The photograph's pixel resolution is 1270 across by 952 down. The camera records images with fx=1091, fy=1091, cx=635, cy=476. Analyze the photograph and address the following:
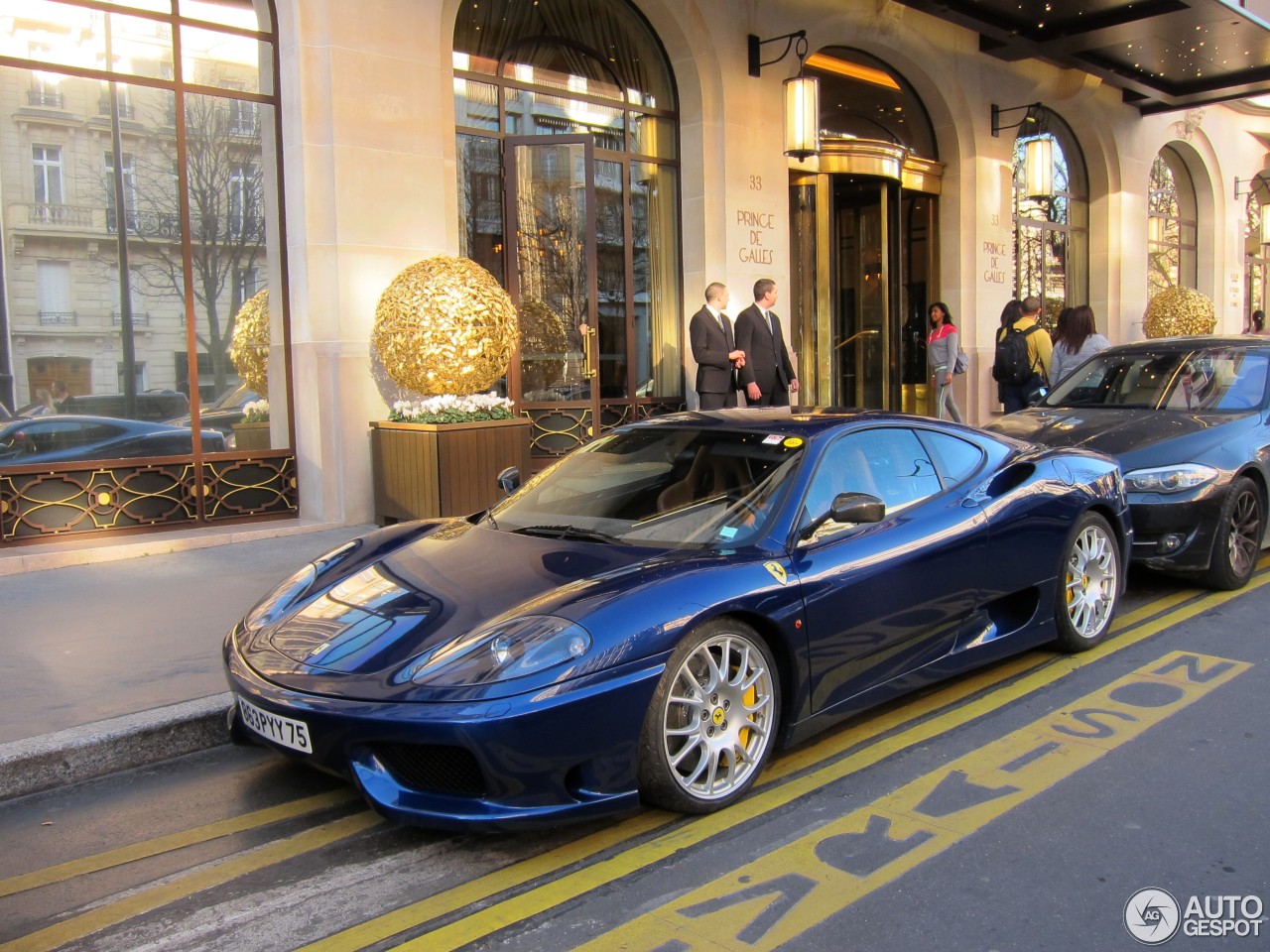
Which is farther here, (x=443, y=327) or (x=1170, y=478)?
(x=443, y=327)

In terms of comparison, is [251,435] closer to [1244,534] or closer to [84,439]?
[84,439]

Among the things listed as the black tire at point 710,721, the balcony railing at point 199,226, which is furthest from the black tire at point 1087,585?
the balcony railing at point 199,226

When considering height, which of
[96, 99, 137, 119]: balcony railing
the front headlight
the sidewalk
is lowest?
the sidewalk

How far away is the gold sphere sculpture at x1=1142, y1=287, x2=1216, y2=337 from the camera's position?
1830cm

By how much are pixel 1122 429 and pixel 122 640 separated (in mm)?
6130

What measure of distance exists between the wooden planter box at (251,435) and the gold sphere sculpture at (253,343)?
286 millimetres

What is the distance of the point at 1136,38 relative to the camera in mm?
14617

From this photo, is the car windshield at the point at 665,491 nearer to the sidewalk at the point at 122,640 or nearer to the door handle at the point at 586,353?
the sidewalk at the point at 122,640

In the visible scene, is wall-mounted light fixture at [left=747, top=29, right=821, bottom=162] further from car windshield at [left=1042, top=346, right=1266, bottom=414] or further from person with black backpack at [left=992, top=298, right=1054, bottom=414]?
car windshield at [left=1042, top=346, right=1266, bottom=414]

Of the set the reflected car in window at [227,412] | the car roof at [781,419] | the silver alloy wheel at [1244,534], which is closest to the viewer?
the car roof at [781,419]

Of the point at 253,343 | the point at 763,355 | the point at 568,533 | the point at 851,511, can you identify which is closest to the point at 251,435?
the point at 253,343

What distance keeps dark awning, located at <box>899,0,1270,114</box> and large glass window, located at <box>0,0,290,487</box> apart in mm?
7883

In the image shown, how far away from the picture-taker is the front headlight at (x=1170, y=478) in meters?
6.53

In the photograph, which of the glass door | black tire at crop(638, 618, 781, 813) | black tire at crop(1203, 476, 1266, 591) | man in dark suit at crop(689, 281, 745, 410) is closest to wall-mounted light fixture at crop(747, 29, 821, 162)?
the glass door
